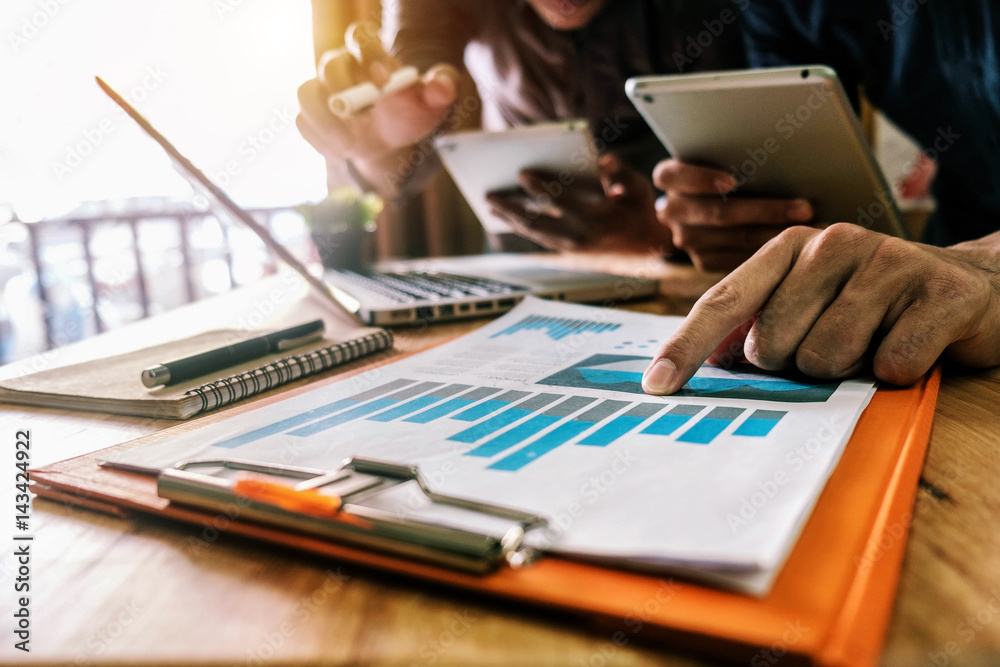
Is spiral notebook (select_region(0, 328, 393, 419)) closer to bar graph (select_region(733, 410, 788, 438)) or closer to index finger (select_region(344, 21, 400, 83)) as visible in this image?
bar graph (select_region(733, 410, 788, 438))

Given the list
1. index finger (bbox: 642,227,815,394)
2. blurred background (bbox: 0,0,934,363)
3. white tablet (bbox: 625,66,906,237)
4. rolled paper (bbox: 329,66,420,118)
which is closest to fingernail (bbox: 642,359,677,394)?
index finger (bbox: 642,227,815,394)

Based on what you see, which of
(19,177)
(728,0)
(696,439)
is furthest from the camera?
(19,177)

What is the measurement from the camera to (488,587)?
0.23 meters

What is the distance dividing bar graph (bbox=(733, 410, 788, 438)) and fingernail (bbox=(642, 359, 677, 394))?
0.06m

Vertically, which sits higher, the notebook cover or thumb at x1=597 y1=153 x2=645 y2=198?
thumb at x1=597 y1=153 x2=645 y2=198

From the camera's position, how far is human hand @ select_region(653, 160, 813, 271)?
892 mm

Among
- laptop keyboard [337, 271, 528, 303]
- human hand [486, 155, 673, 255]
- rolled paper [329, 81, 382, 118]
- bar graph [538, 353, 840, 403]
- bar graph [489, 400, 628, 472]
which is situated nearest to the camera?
bar graph [489, 400, 628, 472]

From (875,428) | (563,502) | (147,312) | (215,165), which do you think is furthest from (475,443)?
(147,312)

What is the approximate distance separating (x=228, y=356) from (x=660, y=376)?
1.27 feet

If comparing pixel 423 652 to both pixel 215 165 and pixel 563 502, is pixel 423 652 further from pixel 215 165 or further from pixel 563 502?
pixel 215 165

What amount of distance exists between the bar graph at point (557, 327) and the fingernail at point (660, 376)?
0.20m

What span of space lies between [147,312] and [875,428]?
11.6ft

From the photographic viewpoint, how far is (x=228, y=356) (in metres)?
0.57

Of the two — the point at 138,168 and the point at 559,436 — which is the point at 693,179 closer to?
the point at 559,436
